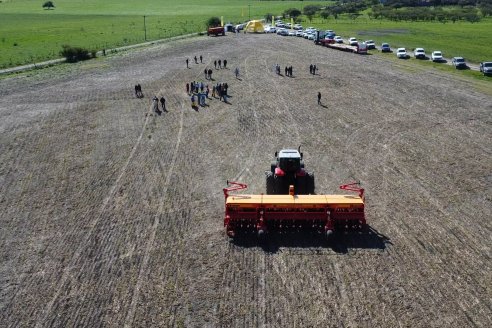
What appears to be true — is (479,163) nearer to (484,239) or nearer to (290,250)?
(484,239)

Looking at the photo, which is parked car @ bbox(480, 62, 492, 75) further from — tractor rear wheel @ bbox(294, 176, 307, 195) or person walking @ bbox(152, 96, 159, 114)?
tractor rear wheel @ bbox(294, 176, 307, 195)

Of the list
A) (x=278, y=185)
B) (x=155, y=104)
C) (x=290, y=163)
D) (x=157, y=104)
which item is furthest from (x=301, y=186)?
(x=155, y=104)

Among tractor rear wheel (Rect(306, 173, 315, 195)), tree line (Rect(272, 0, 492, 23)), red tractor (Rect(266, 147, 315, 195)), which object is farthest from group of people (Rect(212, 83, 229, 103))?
tree line (Rect(272, 0, 492, 23))

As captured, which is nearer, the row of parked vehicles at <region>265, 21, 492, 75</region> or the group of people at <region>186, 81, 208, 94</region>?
the group of people at <region>186, 81, 208, 94</region>

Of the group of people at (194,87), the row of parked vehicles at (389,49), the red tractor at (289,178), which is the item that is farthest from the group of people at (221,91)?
the row of parked vehicles at (389,49)

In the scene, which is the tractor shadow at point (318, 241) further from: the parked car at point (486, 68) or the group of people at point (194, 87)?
the parked car at point (486, 68)

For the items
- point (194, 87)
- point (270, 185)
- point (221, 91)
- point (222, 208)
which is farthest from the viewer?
point (194, 87)

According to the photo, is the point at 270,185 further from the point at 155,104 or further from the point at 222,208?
the point at 155,104

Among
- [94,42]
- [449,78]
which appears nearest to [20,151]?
[449,78]

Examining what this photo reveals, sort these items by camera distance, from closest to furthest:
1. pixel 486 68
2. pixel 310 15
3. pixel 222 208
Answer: pixel 222 208 < pixel 486 68 < pixel 310 15
